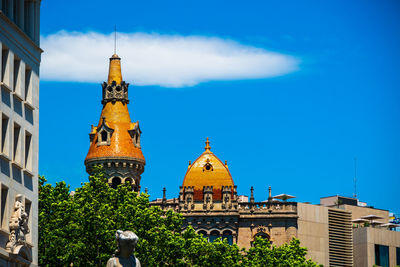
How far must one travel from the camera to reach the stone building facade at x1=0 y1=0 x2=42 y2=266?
175 ft

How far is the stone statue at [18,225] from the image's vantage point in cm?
5338

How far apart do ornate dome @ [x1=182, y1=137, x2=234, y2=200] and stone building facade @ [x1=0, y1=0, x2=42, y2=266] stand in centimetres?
7014

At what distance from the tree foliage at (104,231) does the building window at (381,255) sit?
41.3m

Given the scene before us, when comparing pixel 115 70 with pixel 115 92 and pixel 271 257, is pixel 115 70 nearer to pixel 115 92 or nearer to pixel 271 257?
pixel 115 92

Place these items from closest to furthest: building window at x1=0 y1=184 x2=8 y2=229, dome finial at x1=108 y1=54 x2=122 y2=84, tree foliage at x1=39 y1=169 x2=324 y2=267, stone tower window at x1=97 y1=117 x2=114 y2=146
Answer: building window at x1=0 y1=184 x2=8 y2=229
tree foliage at x1=39 y1=169 x2=324 y2=267
stone tower window at x1=97 y1=117 x2=114 y2=146
dome finial at x1=108 y1=54 x2=122 y2=84

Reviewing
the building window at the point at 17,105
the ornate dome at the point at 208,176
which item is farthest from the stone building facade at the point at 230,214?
the building window at the point at 17,105

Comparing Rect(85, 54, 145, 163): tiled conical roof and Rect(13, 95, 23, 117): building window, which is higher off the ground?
Rect(85, 54, 145, 163): tiled conical roof

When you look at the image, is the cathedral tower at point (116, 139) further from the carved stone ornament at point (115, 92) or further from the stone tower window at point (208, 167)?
the stone tower window at point (208, 167)

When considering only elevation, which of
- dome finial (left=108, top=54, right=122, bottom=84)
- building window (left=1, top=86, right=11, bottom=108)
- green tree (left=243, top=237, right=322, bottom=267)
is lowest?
building window (left=1, top=86, right=11, bottom=108)

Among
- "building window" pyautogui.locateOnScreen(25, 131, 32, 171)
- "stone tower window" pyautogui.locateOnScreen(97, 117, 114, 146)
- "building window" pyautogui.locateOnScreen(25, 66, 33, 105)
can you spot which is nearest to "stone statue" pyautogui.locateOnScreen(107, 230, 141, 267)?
"building window" pyautogui.locateOnScreen(25, 131, 32, 171)

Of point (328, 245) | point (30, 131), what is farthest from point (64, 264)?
point (328, 245)

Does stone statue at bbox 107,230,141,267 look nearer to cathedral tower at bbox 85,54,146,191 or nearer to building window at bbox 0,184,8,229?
building window at bbox 0,184,8,229

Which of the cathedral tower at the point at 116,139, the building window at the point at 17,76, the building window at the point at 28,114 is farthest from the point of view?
the cathedral tower at the point at 116,139

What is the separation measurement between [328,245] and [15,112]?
79333mm
